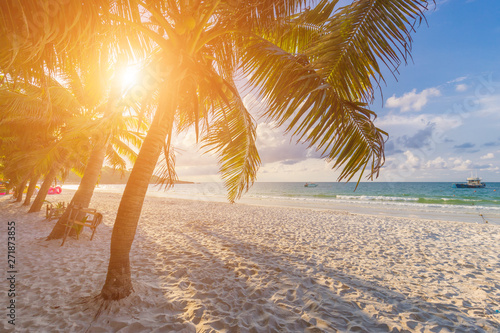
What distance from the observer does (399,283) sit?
4395 mm

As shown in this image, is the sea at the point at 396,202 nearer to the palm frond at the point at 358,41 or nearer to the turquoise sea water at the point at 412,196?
the turquoise sea water at the point at 412,196

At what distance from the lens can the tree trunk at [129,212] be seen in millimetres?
3010

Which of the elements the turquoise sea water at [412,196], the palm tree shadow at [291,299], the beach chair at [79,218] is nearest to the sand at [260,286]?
the palm tree shadow at [291,299]

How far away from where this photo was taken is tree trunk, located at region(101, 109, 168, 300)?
301 centimetres

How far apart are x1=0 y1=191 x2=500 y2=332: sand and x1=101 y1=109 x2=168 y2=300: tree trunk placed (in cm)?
26

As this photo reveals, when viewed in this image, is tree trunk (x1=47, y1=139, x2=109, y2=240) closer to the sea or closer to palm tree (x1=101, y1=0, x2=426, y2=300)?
the sea

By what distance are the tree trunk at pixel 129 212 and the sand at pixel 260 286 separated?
26 cm

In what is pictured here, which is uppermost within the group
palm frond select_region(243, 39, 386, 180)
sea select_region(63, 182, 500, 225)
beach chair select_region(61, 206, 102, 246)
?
palm frond select_region(243, 39, 386, 180)

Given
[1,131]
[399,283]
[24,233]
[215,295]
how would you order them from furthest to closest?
[1,131], [24,233], [399,283], [215,295]

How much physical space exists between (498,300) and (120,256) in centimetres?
616

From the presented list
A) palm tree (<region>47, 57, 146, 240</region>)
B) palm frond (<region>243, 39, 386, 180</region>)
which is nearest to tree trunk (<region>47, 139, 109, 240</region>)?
palm tree (<region>47, 57, 146, 240</region>)

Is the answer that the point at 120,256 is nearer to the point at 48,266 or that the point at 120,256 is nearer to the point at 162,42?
the point at 48,266

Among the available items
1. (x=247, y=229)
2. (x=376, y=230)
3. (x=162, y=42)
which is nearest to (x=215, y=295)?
(x=162, y=42)

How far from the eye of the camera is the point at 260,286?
4.06 meters
